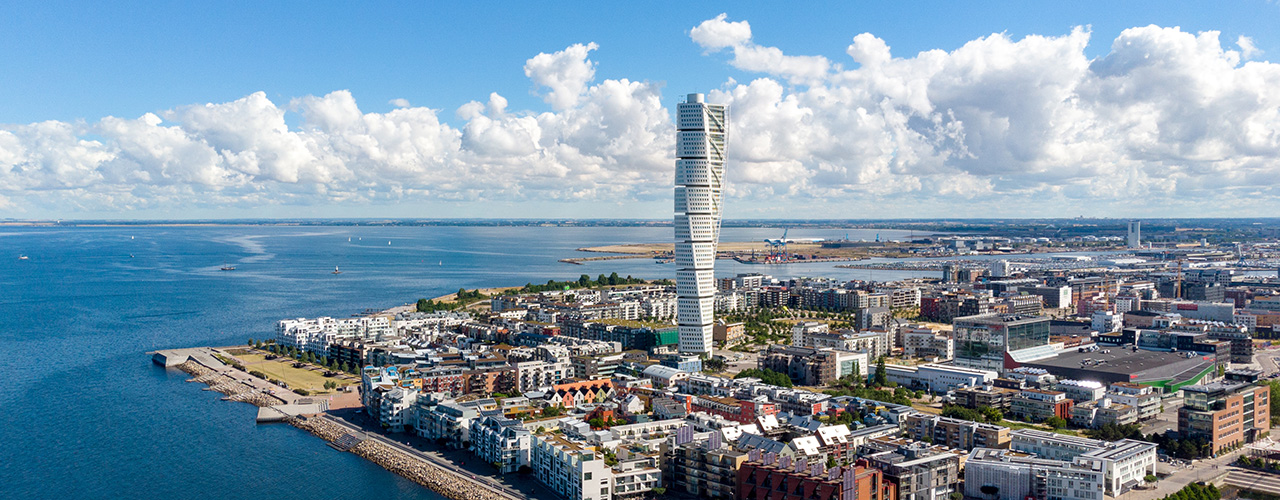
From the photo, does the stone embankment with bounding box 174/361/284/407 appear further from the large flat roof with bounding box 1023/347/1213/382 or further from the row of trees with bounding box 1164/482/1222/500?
the large flat roof with bounding box 1023/347/1213/382

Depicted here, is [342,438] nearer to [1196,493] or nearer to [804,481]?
[804,481]

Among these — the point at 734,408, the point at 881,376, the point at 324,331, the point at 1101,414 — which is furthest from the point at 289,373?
the point at 1101,414

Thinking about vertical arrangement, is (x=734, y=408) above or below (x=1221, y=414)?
below

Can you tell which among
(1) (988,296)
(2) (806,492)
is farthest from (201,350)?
(1) (988,296)

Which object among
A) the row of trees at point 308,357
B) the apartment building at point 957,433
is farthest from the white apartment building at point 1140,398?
the row of trees at point 308,357

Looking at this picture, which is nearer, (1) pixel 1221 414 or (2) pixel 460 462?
(2) pixel 460 462

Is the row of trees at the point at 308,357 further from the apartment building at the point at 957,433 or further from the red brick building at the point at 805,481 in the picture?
the apartment building at the point at 957,433
